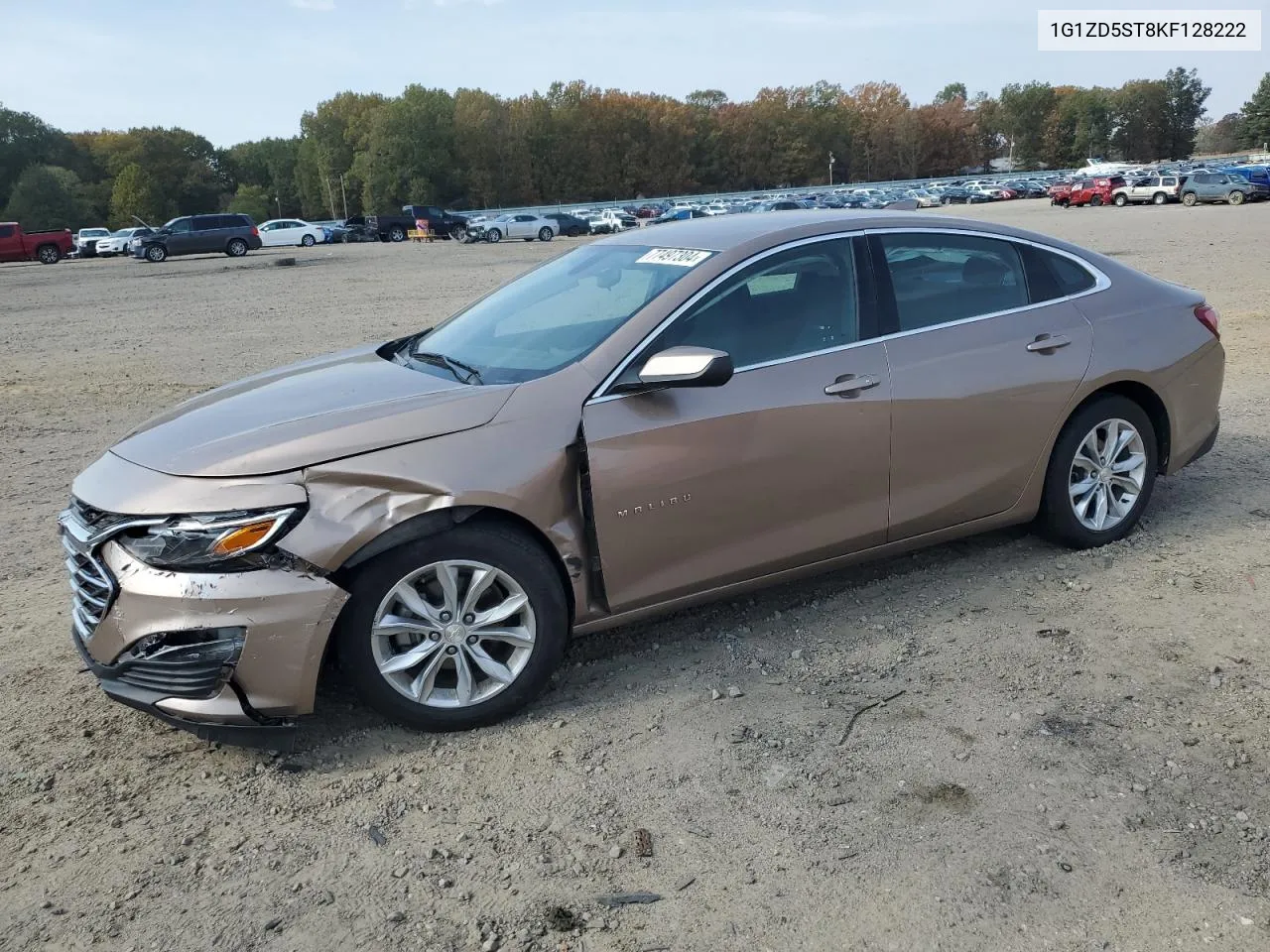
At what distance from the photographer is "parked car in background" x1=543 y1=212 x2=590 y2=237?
177ft

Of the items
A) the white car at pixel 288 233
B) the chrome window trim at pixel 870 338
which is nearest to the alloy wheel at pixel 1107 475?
the chrome window trim at pixel 870 338

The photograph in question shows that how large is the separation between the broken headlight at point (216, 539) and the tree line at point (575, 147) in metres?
102

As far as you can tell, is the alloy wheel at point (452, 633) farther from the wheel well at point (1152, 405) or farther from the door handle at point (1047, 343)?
the wheel well at point (1152, 405)

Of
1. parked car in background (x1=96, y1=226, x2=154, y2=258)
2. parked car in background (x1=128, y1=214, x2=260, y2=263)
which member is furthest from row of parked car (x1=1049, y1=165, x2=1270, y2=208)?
parked car in background (x1=96, y1=226, x2=154, y2=258)

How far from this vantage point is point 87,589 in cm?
356

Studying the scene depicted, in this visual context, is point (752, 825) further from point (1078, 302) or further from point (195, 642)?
point (1078, 302)

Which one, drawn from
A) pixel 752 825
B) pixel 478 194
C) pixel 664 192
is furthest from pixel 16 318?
pixel 664 192

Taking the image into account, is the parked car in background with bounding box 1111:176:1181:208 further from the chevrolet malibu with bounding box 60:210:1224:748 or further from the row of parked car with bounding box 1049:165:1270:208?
the chevrolet malibu with bounding box 60:210:1224:748

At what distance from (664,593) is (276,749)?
4.75ft

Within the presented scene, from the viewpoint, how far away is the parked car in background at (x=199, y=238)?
41250 millimetres

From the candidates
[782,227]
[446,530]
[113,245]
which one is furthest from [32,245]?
[446,530]

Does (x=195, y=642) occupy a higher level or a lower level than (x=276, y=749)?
higher

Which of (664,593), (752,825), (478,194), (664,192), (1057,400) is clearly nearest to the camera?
(752,825)

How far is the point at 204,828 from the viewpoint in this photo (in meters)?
3.21
